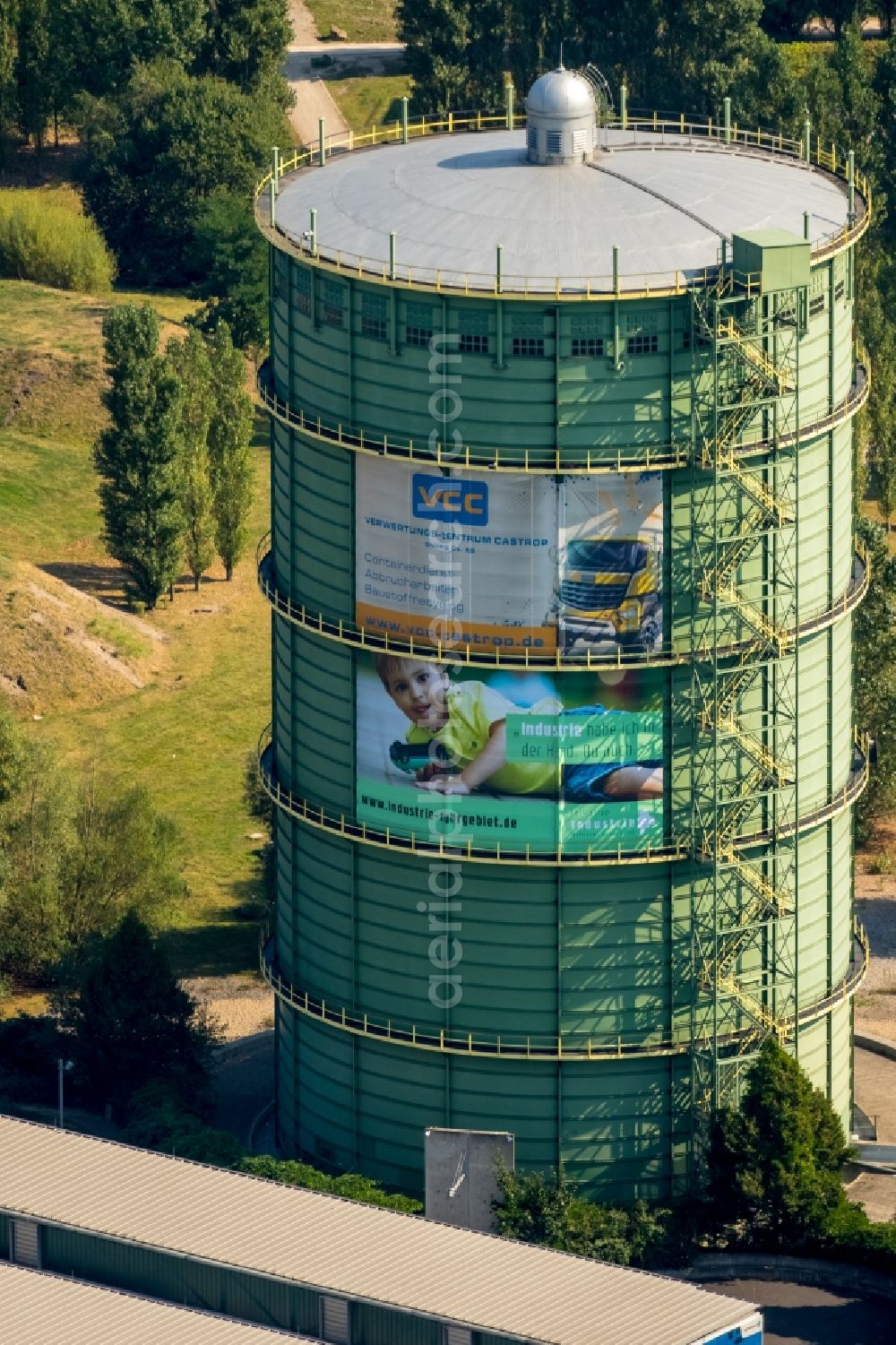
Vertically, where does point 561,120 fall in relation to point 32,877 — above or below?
above

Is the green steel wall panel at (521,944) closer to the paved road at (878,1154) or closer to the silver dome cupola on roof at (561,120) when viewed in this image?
the paved road at (878,1154)

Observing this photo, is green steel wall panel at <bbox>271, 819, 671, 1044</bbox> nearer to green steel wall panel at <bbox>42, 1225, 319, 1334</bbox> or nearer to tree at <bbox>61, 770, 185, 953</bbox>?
green steel wall panel at <bbox>42, 1225, 319, 1334</bbox>

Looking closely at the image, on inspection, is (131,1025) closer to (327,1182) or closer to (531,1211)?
(327,1182)

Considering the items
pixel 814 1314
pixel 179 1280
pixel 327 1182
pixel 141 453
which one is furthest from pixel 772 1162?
pixel 141 453

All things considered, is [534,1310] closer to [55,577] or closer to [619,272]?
[619,272]

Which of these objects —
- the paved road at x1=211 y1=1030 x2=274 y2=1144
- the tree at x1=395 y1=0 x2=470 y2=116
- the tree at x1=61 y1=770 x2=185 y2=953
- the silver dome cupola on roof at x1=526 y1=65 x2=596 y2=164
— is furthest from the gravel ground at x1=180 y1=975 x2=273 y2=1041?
the tree at x1=395 y1=0 x2=470 y2=116

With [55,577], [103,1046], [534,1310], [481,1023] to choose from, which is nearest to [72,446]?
[55,577]
